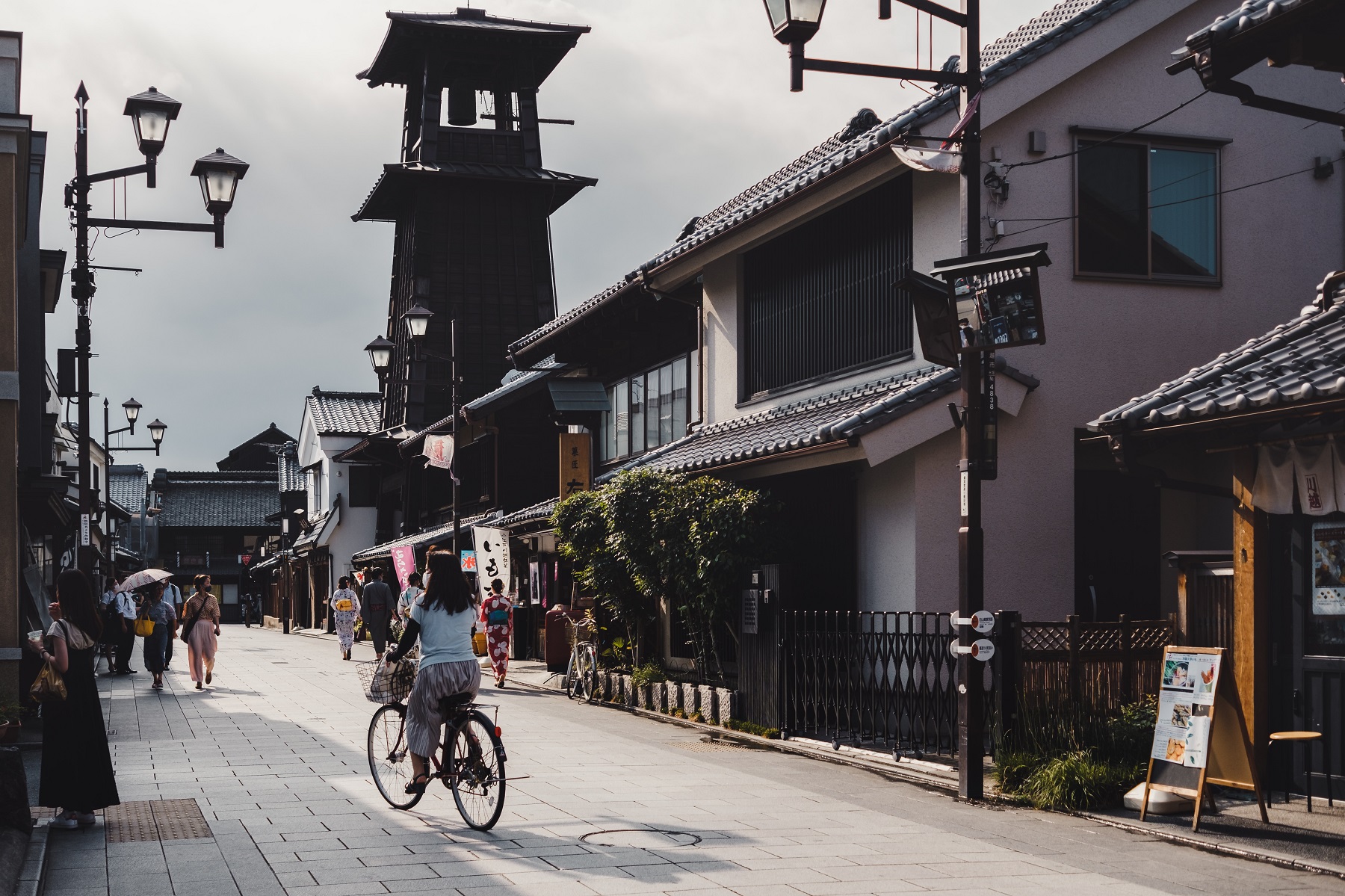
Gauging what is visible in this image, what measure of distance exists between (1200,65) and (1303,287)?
7330mm

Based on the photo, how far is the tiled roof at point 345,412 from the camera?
176 ft

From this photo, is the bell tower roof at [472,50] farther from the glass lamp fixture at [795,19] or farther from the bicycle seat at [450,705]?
the bicycle seat at [450,705]

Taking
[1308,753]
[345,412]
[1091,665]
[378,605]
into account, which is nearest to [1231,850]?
[1308,753]

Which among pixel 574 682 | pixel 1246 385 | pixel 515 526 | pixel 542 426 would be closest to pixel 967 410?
pixel 1246 385

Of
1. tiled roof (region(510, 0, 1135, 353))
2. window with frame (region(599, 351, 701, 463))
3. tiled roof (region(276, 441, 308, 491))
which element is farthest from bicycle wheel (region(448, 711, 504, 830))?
tiled roof (region(276, 441, 308, 491))

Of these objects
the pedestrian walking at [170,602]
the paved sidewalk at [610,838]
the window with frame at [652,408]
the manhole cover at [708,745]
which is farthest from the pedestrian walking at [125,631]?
the manhole cover at [708,745]

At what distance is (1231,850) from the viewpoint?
28.8 feet

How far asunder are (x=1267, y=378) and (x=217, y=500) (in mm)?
78163

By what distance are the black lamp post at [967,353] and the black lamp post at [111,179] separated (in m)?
6.81

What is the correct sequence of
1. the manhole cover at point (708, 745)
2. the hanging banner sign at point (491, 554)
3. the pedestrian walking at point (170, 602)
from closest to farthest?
1. the manhole cover at point (708, 745)
2. the pedestrian walking at point (170, 602)
3. the hanging banner sign at point (491, 554)

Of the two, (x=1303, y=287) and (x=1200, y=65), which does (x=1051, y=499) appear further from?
(x=1200, y=65)

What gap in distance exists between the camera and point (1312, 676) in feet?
33.6

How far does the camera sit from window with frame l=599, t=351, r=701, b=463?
22.5 metres

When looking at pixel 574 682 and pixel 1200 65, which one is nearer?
pixel 1200 65
